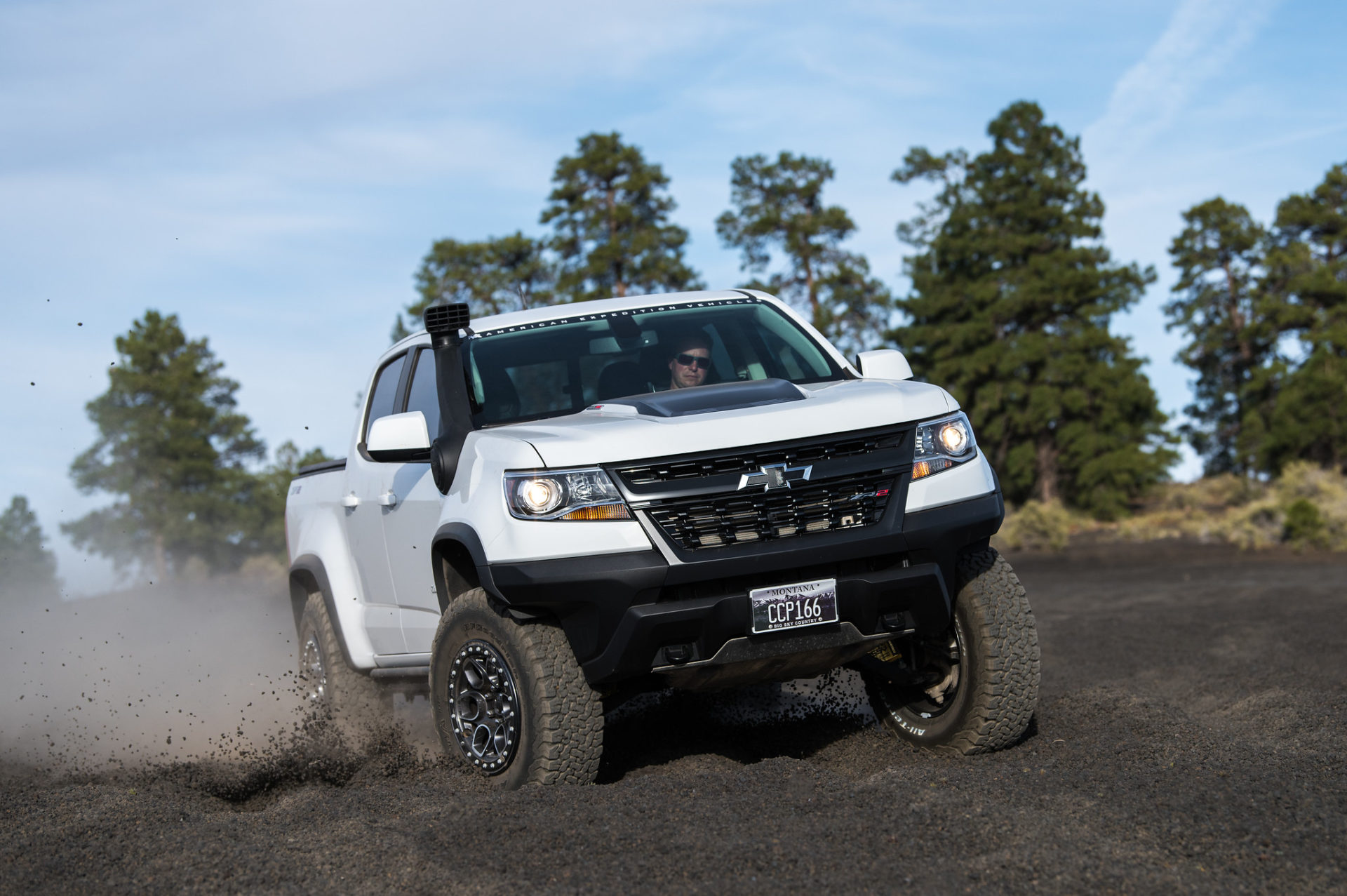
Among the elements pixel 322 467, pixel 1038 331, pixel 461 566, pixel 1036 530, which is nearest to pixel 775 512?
pixel 461 566

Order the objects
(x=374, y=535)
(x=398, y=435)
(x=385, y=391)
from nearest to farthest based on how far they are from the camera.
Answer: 1. (x=398, y=435)
2. (x=374, y=535)
3. (x=385, y=391)

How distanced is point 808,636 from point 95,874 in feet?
8.38

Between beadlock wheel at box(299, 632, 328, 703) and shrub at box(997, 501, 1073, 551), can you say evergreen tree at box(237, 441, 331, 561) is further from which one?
beadlock wheel at box(299, 632, 328, 703)

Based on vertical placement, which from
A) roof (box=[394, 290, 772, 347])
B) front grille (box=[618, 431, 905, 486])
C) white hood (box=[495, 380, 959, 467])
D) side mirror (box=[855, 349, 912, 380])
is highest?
roof (box=[394, 290, 772, 347])

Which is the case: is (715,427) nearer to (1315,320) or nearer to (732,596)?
(732,596)

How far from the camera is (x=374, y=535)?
634 cm

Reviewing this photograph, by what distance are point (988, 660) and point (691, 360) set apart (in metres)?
1.92

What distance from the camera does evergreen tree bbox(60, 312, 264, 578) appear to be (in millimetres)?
43219

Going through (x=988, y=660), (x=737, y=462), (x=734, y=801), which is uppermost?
(x=737, y=462)

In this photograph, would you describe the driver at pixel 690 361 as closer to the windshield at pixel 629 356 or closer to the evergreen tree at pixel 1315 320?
the windshield at pixel 629 356

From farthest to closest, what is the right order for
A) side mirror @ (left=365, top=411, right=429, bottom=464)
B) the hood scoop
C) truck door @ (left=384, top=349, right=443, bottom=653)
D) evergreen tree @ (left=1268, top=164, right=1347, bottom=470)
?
evergreen tree @ (left=1268, top=164, right=1347, bottom=470) → truck door @ (left=384, top=349, right=443, bottom=653) → side mirror @ (left=365, top=411, right=429, bottom=464) → the hood scoop

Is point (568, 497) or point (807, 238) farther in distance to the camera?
point (807, 238)

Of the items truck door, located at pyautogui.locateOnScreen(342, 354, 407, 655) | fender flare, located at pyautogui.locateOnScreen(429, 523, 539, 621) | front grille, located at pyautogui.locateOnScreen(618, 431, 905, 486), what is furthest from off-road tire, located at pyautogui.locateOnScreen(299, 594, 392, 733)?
front grille, located at pyautogui.locateOnScreen(618, 431, 905, 486)

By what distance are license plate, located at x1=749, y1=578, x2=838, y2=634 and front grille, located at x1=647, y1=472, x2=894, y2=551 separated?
0.20 m
